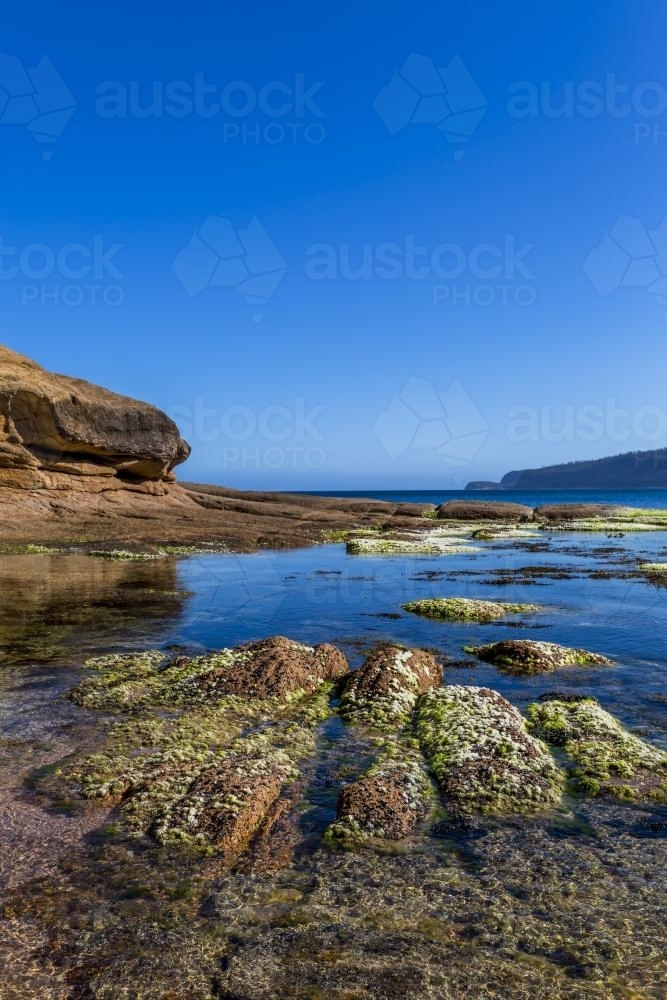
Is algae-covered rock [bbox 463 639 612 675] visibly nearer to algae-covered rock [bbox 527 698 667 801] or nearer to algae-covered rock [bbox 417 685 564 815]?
algae-covered rock [bbox 527 698 667 801]

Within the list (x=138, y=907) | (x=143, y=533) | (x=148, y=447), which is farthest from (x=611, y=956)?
(x=148, y=447)

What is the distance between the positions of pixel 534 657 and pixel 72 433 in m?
50.7

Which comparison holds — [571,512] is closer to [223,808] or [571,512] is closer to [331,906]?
[223,808]

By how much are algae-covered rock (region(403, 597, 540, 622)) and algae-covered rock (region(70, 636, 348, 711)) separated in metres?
8.94

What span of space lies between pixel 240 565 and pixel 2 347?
115 ft

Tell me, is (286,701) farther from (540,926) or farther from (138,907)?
(540,926)

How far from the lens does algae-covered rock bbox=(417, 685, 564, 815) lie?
10539mm

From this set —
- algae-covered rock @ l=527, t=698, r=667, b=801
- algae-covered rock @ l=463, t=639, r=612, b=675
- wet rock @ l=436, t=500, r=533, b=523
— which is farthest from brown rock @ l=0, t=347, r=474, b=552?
algae-covered rock @ l=527, t=698, r=667, b=801

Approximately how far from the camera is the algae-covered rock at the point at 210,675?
50.3 ft

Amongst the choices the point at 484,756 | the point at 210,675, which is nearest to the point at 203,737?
the point at 210,675

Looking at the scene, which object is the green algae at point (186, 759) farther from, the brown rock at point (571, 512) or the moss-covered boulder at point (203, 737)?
the brown rock at point (571, 512)

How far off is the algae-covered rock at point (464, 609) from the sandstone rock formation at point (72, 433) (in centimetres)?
4191

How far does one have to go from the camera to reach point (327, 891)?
793cm

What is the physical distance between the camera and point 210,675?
16.3 meters
